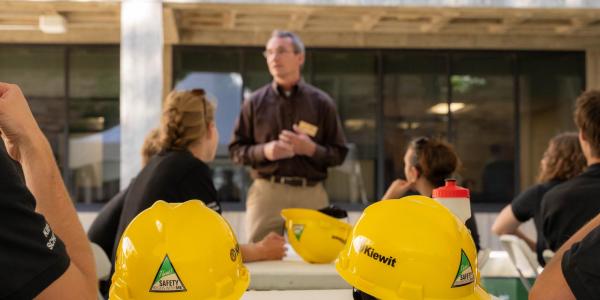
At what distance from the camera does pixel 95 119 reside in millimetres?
9344

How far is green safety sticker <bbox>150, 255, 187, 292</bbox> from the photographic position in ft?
4.50

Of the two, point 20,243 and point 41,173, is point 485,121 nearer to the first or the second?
point 41,173

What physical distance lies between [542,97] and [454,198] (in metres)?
8.48

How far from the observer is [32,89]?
9.31m

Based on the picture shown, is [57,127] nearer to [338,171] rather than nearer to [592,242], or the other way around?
[338,171]

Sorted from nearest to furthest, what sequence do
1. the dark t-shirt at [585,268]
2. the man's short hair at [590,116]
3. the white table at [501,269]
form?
1. the dark t-shirt at [585,268]
2. the man's short hair at [590,116]
3. the white table at [501,269]

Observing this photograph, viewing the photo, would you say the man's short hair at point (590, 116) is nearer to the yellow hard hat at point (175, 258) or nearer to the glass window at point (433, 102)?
the yellow hard hat at point (175, 258)

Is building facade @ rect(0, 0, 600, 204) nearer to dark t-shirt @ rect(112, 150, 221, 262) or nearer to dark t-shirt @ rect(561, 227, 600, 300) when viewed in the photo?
dark t-shirt @ rect(112, 150, 221, 262)

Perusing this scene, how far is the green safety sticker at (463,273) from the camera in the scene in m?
1.38

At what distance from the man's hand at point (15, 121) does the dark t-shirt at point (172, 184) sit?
1043 mm

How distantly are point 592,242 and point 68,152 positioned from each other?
8.63 m

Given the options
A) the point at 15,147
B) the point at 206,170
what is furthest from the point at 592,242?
the point at 206,170

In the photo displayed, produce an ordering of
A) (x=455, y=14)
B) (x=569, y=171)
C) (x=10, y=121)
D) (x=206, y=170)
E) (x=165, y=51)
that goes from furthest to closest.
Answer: (x=165, y=51) → (x=455, y=14) → (x=569, y=171) → (x=206, y=170) → (x=10, y=121)

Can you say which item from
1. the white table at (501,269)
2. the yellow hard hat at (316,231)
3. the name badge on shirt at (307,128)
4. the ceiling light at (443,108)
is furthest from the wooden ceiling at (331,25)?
the yellow hard hat at (316,231)
